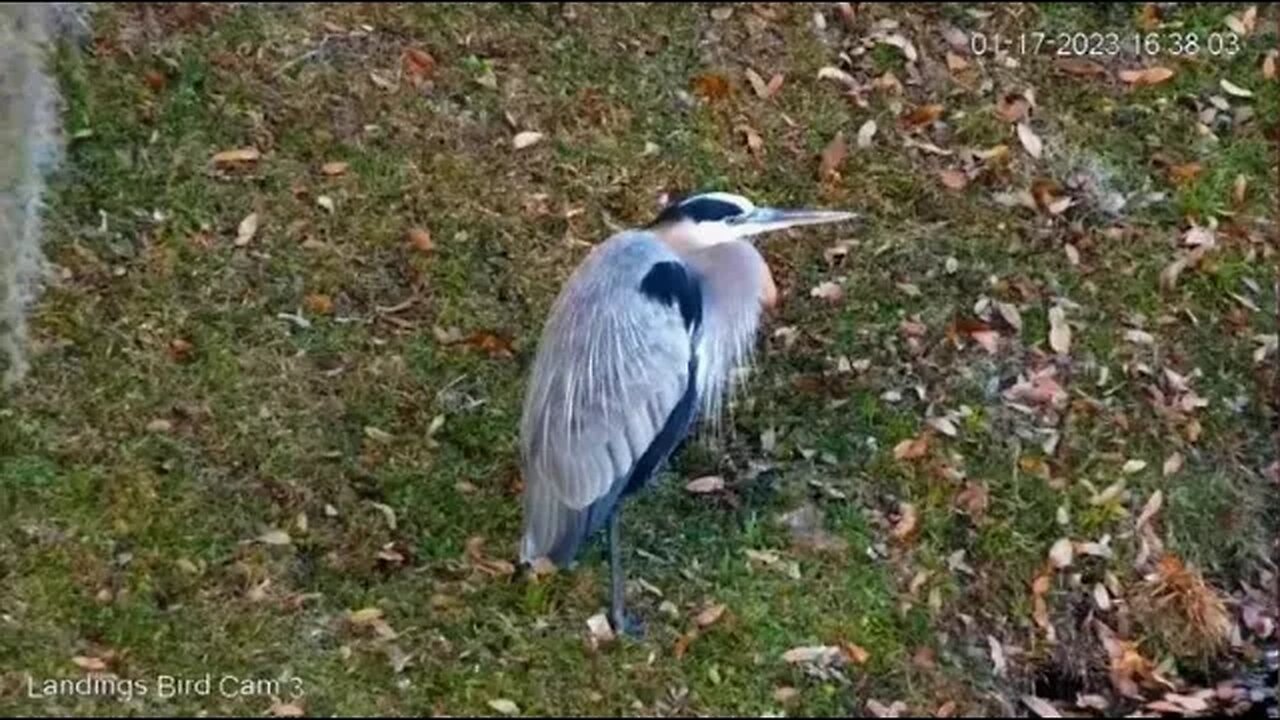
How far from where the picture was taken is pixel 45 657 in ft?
13.2

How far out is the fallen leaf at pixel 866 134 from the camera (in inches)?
214

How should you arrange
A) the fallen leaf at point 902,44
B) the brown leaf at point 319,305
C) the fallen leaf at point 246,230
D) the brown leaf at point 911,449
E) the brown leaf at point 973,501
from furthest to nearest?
the fallen leaf at point 902,44 < the fallen leaf at point 246,230 < the brown leaf at point 319,305 < the brown leaf at point 911,449 < the brown leaf at point 973,501

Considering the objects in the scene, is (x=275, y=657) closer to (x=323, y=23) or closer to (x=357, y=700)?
(x=357, y=700)

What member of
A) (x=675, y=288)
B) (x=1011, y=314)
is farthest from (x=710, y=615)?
(x=1011, y=314)

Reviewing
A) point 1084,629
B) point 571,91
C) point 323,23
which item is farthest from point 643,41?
point 1084,629

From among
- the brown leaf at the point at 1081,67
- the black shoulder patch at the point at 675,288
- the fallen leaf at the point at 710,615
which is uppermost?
the brown leaf at the point at 1081,67

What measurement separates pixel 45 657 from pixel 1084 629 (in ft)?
7.35

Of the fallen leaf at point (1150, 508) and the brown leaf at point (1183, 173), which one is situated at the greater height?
the brown leaf at point (1183, 173)

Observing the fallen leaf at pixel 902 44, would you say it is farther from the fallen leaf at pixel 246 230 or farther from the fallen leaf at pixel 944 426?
the fallen leaf at pixel 246 230

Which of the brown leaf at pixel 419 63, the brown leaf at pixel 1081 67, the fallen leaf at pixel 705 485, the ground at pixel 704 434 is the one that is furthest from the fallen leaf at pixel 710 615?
the brown leaf at pixel 1081 67

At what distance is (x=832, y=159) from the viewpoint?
5.39 m

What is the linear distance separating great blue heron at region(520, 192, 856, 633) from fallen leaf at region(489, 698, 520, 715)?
0.31 meters

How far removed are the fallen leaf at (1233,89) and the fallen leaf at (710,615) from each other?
2395 mm

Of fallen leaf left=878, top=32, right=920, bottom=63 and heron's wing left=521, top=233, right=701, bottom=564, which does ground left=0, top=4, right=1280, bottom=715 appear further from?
heron's wing left=521, top=233, right=701, bottom=564
